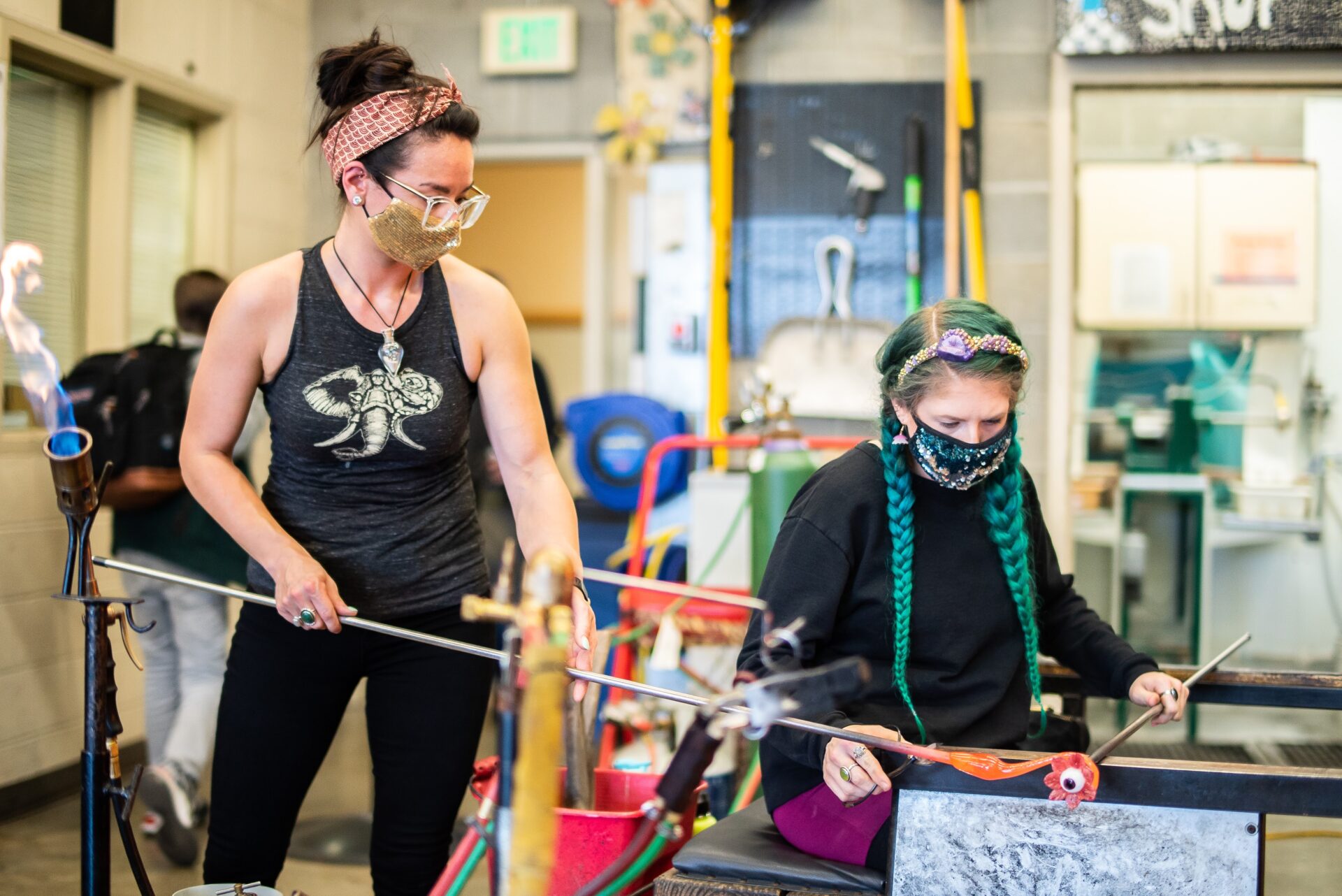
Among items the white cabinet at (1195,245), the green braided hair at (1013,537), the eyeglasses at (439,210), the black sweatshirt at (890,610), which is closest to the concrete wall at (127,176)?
the eyeglasses at (439,210)

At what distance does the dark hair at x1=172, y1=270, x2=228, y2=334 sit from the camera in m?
3.19

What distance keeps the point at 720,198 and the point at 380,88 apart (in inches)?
102

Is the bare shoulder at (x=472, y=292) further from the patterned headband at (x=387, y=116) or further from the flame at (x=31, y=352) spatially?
the flame at (x=31, y=352)

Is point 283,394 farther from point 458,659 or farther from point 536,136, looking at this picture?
point 536,136

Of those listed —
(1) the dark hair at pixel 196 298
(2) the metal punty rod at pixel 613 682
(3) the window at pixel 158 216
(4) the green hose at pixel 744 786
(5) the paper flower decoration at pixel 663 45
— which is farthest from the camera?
(5) the paper flower decoration at pixel 663 45

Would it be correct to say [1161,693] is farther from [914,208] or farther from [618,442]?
[914,208]

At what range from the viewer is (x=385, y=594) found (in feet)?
5.39

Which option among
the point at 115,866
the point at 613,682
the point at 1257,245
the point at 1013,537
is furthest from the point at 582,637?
the point at 1257,245

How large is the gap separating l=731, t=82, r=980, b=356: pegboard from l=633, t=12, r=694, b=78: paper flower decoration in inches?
10.1

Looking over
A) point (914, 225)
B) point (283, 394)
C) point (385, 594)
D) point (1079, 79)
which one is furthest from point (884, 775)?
point (1079, 79)

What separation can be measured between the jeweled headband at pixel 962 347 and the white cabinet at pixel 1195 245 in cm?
283

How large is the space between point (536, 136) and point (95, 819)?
11.2 ft

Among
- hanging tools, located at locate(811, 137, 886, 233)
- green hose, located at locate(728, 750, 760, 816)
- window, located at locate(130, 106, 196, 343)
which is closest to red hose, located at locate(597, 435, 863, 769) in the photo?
green hose, located at locate(728, 750, 760, 816)

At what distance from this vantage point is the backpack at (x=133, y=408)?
309 centimetres
